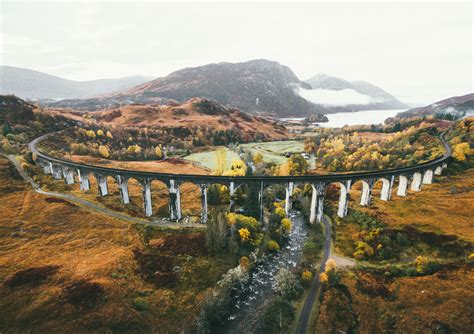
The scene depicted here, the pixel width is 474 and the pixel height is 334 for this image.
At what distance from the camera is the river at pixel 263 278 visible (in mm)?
36500

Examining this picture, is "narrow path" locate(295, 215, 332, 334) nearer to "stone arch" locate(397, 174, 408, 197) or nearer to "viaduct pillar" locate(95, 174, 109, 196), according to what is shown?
"stone arch" locate(397, 174, 408, 197)

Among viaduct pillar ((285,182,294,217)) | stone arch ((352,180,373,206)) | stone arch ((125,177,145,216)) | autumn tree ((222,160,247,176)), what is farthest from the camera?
autumn tree ((222,160,247,176))

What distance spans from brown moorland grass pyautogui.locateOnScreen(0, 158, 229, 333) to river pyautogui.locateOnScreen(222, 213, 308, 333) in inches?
227

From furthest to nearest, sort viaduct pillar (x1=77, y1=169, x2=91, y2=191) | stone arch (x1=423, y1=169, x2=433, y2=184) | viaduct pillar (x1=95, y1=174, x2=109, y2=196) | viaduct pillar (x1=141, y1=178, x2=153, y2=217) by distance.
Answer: stone arch (x1=423, y1=169, x2=433, y2=184) → viaduct pillar (x1=77, y1=169, x2=91, y2=191) → viaduct pillar (x1=95, y1=174, x2=109, y2=196) → viaduct pillar (x1=141, y1=178, x2=153, y2=217)

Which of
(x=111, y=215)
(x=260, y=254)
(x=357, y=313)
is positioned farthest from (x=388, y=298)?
(x=111, y=215)

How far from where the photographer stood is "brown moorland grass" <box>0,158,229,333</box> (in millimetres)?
32156

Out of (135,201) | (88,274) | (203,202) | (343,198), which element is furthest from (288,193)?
(88,274)

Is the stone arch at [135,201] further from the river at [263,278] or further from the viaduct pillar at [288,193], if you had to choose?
the viaduct pillar at [288,193]

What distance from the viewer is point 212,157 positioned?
138 m

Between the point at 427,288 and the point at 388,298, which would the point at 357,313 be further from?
A: the point at 427,288

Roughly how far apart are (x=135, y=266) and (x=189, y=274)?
1028cm

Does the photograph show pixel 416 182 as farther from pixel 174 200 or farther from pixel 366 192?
pixel 174 200

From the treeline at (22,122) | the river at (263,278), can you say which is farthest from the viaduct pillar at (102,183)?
the treeline at (22,122)

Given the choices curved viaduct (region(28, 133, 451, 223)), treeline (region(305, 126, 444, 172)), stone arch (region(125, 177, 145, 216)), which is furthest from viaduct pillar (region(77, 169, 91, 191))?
treeline (region(305, 126, 444, 172))
